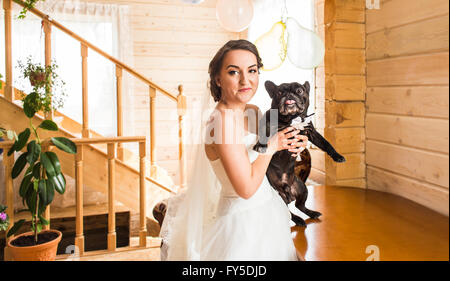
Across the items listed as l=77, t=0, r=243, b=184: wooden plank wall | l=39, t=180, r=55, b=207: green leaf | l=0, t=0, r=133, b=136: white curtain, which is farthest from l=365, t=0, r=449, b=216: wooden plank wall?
l=0, t=0, r=133, b=136: white curtain

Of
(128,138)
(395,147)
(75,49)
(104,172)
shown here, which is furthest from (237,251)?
(75,49)

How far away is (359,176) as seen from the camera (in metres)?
0.93

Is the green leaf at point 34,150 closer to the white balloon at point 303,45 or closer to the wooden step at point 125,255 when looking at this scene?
the wooden step at point 125,255

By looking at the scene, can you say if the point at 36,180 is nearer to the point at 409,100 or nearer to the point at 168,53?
the point at 409,100

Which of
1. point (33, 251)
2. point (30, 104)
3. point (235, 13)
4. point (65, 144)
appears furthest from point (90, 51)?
point (235, 13)

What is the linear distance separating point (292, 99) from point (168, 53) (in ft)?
9.74

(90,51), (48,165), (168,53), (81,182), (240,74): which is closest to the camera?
(240,74)

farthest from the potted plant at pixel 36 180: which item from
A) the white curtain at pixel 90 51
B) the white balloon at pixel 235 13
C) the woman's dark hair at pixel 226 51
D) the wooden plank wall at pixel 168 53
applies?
the wooden plank wall at pixel 168 53

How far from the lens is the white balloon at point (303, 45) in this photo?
0.83 metres

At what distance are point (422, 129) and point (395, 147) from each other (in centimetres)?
11

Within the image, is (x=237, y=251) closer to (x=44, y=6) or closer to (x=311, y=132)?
(x=311, y=132)

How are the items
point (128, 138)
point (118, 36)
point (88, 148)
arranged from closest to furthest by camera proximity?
point (128, 138)
point (88, 148)
point (118, 36)

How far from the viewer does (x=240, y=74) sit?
2.18ft
